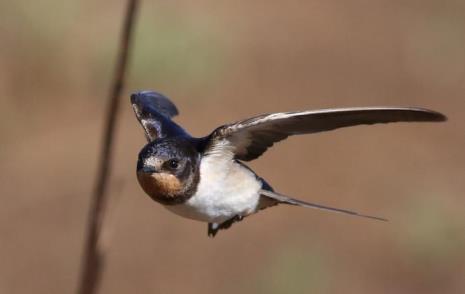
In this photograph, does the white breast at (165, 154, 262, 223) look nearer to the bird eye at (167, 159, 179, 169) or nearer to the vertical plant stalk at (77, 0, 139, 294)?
the bird eye at (167, 159, 179, 169)

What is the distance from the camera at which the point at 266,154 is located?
20.9 ft

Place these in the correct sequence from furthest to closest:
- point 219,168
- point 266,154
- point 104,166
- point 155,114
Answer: point 266,154 → point 155,114 → point 219,168 → point 104,166

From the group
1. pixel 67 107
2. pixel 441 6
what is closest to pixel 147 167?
pixel 67 107

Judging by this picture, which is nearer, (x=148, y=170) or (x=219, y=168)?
(x=148, y=170)

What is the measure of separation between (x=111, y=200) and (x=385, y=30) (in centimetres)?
630

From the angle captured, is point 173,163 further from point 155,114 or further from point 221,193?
point 155,114

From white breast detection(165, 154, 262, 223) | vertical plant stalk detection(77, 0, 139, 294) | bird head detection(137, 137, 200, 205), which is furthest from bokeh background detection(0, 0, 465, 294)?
vertical plant stalk detection(77, 0, 139, 294)

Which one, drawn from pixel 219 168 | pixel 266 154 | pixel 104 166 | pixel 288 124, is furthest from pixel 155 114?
pixel 266 154

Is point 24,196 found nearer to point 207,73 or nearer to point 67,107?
point 67,107

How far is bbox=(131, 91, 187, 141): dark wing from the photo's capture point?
245cm

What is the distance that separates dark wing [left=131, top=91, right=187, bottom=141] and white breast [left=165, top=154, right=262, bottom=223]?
0.20m

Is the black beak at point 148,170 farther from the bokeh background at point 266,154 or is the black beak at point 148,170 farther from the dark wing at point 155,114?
the bokeh background at point 266,154

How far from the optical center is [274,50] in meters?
7.44

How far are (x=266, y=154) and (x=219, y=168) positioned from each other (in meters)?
4.11
